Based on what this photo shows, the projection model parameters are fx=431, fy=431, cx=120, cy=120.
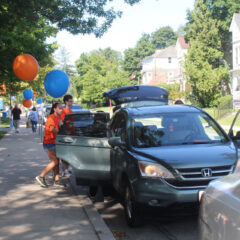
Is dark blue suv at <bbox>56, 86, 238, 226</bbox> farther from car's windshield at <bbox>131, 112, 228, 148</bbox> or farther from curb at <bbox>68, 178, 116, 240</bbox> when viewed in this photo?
curb at <bbox>68, 178, 116, 240</bbox>

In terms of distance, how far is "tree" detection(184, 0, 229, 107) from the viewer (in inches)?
1757

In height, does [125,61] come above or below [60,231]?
above

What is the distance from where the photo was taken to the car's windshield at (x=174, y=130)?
6.63 meters

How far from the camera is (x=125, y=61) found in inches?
4808

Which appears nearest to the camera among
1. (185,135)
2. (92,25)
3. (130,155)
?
(130,155)

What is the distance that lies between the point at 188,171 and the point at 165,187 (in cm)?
38

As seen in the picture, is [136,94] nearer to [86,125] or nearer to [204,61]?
[86,125]

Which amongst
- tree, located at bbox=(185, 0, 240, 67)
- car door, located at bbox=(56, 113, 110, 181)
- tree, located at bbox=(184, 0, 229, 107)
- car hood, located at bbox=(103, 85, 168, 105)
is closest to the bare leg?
car door, located at bbox=(56, 113, 110, 181)

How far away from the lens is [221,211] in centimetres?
268

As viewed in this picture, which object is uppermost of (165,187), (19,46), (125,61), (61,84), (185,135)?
(125,61)

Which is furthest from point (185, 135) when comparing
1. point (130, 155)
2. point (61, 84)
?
point (61, 84)

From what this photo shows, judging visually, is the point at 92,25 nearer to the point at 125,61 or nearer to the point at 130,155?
the point at 130,155

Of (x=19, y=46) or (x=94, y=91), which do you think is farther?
(x=94, y=91)

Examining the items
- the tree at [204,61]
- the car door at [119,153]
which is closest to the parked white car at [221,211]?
the car door at [119,153]
